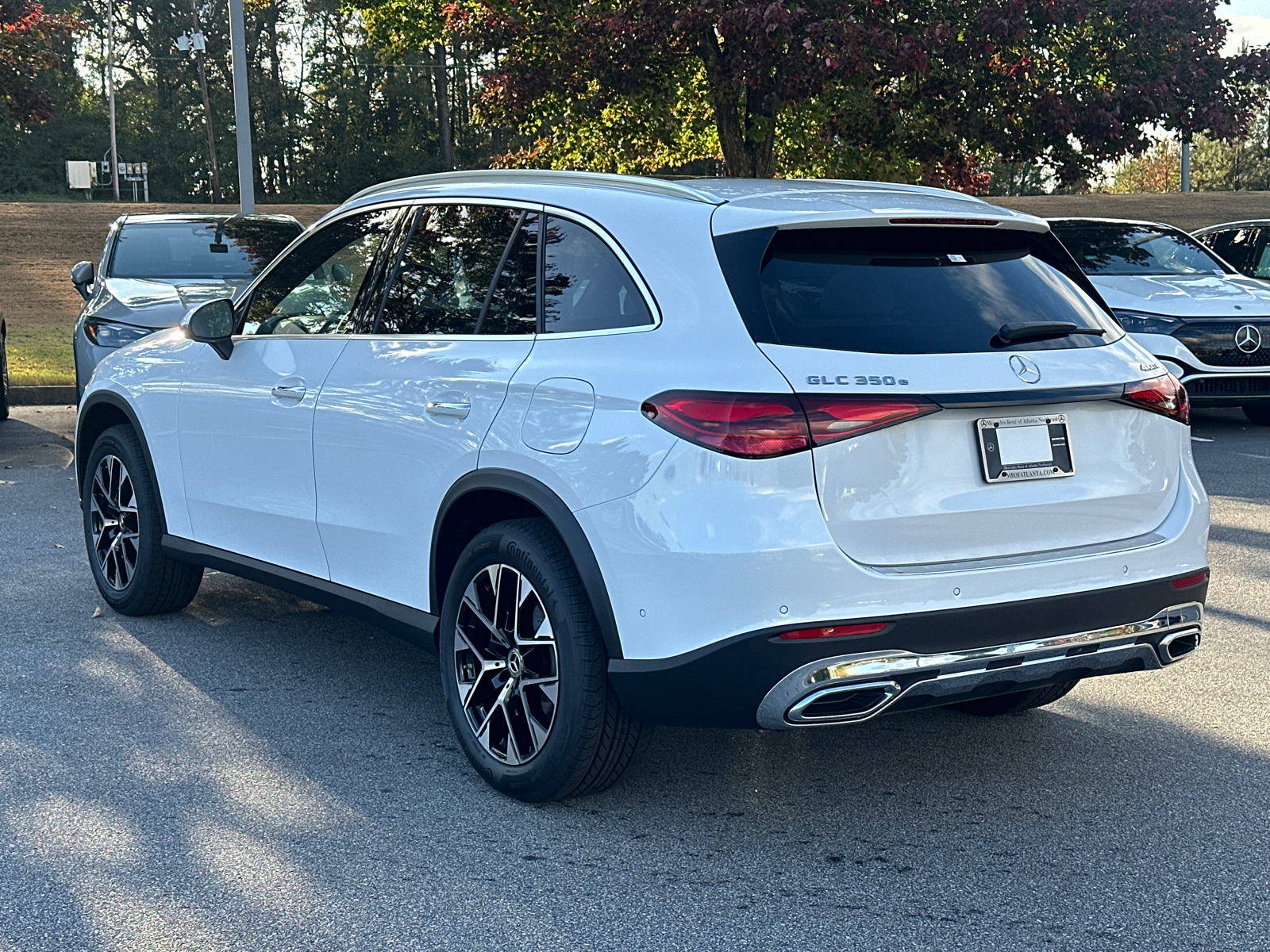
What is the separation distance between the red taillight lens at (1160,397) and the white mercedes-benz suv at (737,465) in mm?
11

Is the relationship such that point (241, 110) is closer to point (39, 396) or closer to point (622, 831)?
point (39, 396)

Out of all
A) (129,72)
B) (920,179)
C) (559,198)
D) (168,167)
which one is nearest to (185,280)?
(559,198)

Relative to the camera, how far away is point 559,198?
4.46 metres

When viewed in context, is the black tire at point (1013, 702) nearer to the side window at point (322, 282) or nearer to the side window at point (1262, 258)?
the side window at point (322, 282)

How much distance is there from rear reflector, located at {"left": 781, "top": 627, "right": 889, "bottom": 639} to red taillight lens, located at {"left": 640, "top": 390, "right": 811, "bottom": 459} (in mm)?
438

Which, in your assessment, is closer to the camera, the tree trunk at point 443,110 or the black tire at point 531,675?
the black tire at point 531,675

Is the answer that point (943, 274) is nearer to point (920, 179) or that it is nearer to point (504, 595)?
point (504, 595)

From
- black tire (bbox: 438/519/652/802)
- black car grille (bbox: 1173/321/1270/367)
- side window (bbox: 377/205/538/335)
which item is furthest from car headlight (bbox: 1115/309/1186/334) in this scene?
black tire (bbox: 438/519/652/802)

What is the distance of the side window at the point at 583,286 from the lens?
4086 millimetres

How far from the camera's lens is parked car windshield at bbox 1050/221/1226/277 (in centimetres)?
1353

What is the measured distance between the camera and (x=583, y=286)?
13.9 ft

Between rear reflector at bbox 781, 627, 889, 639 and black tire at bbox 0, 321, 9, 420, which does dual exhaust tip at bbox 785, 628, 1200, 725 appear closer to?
rear reflector at bbox 781, 627, 889, 639

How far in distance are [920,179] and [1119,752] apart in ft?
48.3

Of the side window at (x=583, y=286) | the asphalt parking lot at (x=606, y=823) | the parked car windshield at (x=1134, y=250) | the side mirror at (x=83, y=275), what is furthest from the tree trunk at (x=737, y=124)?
the side window at (x=583, y=286)
